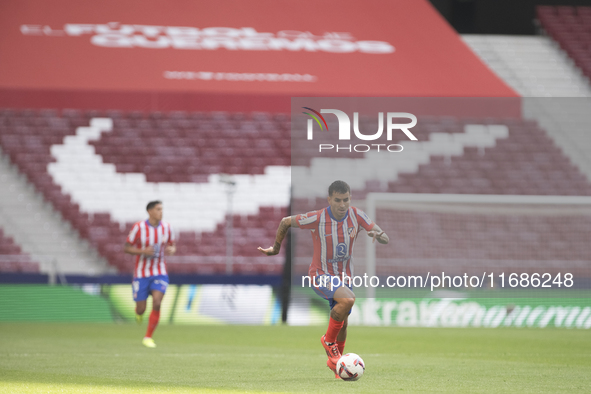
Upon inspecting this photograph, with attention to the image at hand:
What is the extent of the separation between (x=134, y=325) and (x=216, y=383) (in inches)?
331

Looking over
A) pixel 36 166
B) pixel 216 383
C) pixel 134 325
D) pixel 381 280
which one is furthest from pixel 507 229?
pixel 36 166

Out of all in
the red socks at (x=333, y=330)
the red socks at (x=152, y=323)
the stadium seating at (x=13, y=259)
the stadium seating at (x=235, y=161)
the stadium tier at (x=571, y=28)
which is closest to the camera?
the red socks at (x=333, y=330)

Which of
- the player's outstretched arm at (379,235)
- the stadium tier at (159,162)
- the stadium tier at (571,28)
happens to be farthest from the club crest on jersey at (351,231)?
the stadium tier at (571,28)

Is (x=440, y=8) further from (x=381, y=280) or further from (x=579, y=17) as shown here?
(x=381, y=280)

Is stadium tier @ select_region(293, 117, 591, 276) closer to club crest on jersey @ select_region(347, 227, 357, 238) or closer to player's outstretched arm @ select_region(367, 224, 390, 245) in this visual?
club crest on jersey @ select_region(347, 227, 357, 238)

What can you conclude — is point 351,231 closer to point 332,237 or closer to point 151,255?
point 332,237

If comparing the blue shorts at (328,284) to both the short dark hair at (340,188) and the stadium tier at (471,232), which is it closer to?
the short dark hair at (340,188)

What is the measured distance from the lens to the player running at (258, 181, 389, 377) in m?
6.95

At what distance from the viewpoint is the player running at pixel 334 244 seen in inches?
274

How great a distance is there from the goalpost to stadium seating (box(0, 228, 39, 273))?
7204mm

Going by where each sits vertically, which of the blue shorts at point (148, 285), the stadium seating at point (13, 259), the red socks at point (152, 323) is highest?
the blue shorts at point (148, 285)

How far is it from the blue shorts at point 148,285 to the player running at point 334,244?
4225 millimetres

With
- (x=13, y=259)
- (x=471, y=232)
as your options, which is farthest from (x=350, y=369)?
(x=13, y=259)

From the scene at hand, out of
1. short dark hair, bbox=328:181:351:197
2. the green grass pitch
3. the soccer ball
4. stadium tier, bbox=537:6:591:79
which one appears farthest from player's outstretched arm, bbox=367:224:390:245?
stadium tier, bbox=537:6:591:79
